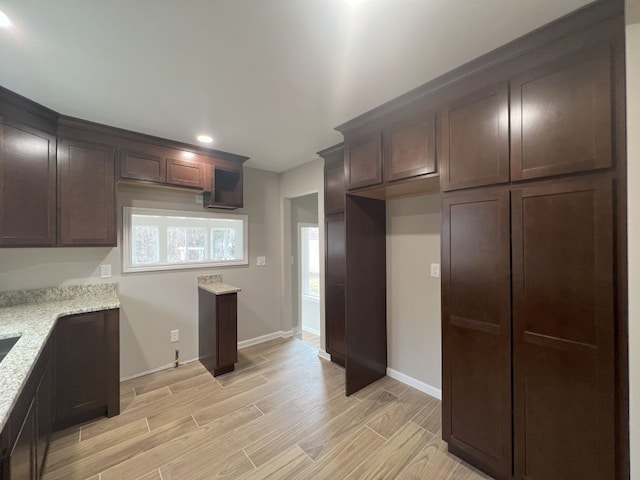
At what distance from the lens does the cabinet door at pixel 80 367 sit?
6.72ft

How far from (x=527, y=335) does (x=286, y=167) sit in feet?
10.9

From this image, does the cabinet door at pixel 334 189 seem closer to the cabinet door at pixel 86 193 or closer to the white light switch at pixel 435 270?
the white light switch at pixel 435 270

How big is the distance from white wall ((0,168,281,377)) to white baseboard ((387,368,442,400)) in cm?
192

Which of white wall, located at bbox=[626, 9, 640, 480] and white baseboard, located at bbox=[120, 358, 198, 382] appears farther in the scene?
white baseboard, located at bbox=[120, 358, 198, 382]

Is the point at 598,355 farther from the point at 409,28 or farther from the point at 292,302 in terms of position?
the point at 292,302

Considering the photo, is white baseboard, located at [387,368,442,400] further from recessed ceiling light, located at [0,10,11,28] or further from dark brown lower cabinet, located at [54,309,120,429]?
recessed ceiling light, located at [0,10,11,28]

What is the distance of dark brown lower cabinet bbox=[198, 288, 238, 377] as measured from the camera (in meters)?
2.90

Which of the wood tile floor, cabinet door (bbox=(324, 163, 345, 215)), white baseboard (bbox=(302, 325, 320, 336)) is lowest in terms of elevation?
white baseboard (bbox=(302, 325, 320, 336))

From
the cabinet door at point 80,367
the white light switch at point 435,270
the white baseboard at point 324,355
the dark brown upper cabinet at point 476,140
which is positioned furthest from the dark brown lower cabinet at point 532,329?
the cabinet door at point 80,367

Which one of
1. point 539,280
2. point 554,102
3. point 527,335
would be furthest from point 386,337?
point 554,102

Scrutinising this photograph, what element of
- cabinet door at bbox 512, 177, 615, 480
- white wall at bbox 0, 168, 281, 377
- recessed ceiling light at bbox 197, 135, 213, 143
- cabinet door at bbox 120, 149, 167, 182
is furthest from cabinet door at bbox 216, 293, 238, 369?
cabinet door at bbox 512, 177, 615, 480

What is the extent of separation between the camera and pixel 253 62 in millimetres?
1629

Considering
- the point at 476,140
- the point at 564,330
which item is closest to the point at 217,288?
the point at 476,140

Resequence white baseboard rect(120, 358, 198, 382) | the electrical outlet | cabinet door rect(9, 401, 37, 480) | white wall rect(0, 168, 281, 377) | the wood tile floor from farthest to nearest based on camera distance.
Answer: white baseboard rect(120, 358, 198, 382) < the electrical outlet < white wall rect(0, 168, 281, 377) < the wood tile floor < cabinet door rect(9, 401, 37, 480)
